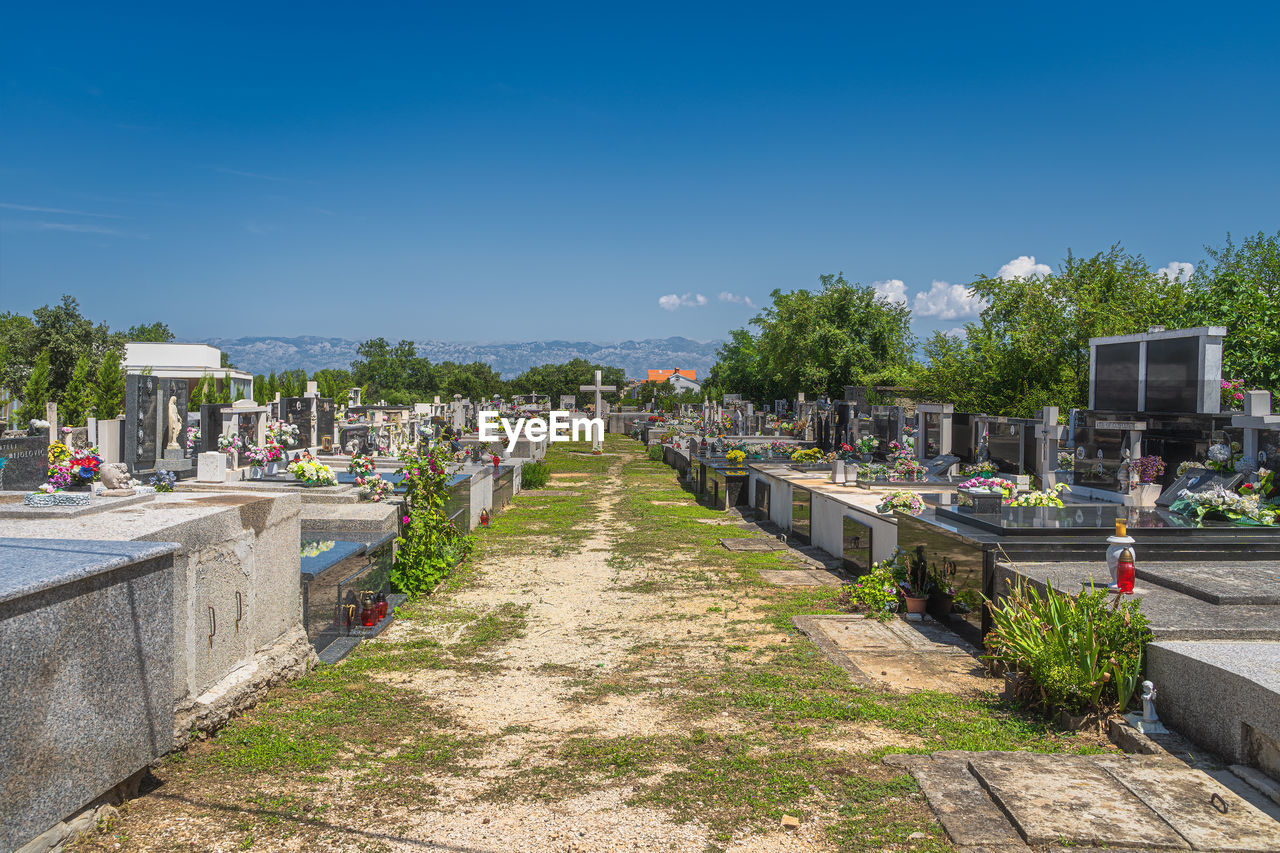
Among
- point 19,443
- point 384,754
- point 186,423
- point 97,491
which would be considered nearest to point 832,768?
point 384,754

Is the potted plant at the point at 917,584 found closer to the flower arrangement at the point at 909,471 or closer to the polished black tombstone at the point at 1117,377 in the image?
the polished black tombstone at the point at 1117,377

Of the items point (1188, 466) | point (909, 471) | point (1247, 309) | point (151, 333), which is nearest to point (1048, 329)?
point (1247, 309)

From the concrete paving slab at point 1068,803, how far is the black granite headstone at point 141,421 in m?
15.8

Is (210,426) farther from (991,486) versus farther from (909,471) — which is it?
(909,471)

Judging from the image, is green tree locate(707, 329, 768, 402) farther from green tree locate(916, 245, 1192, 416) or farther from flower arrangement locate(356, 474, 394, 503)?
flower arrangement locate(356, 474, 394, 503)

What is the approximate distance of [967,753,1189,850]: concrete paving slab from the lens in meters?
4.29

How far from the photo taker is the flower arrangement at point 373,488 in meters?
12.8

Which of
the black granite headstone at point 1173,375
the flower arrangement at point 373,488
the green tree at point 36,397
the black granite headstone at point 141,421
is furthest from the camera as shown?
the green tree at point 36,397

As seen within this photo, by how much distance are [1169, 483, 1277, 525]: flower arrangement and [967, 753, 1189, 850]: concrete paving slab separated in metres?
6.67

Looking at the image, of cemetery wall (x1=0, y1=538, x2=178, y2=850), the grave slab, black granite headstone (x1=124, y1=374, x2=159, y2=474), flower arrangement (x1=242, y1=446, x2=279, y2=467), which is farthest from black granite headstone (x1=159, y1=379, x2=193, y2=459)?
the grave slab

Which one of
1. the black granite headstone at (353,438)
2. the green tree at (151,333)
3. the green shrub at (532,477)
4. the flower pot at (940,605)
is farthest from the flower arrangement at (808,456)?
the green tree at (151,333)

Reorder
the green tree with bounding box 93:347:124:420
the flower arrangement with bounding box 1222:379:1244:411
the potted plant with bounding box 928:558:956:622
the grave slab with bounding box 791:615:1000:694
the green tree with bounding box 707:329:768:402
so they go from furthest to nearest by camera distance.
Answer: the green tree with bounding box 707:329:768:402 → the green tree with bounding box 93:347:124:420 → the flower arrangement with bounding box 1222:379:1244:411 → the potted plant with bounding box 928:558:956:622 → the grave slab with bounding box 791:615:1000:694

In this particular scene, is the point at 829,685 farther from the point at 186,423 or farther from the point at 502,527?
the point at 186,423

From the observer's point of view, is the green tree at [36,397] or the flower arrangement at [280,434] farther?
the green tree at [36,397]
